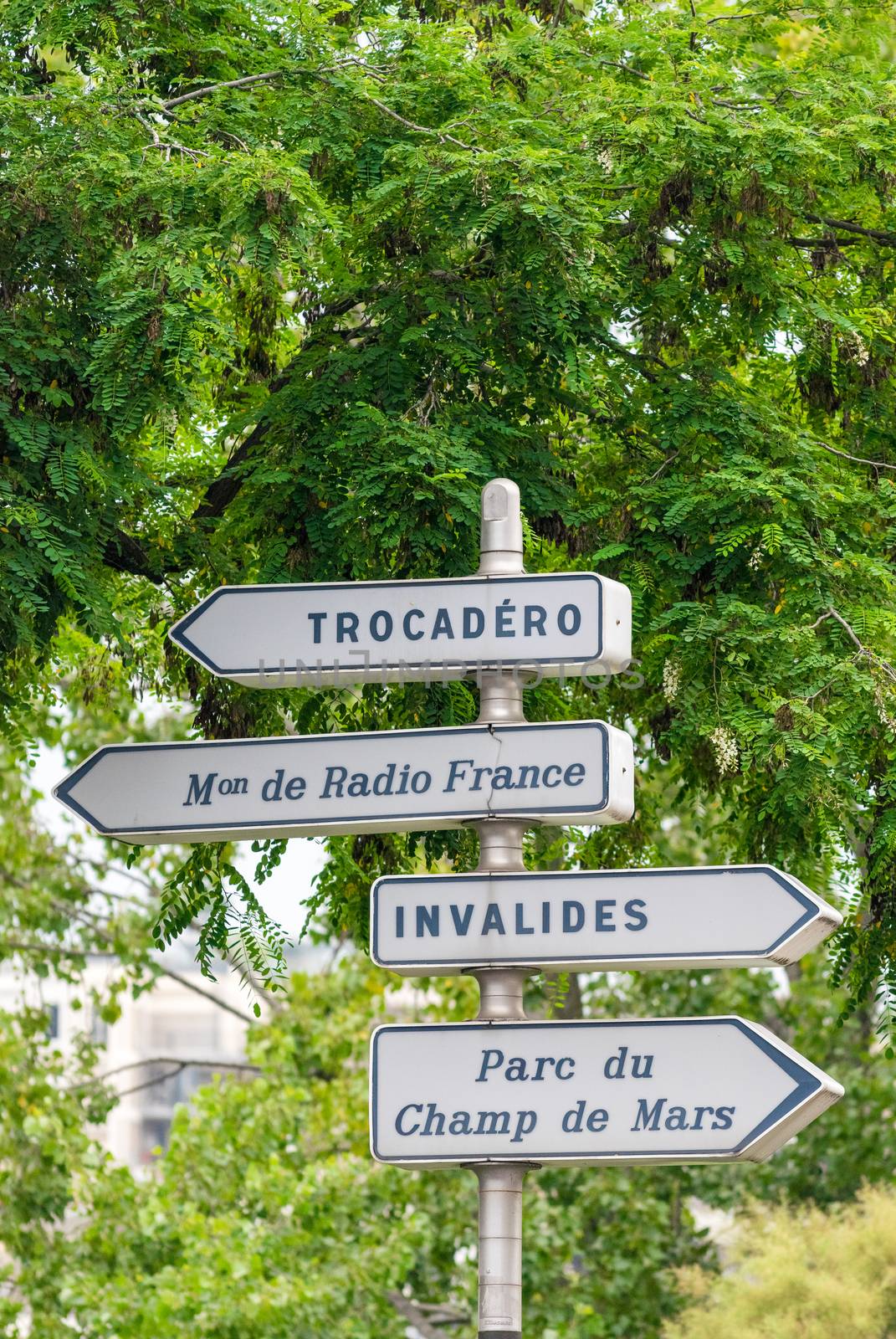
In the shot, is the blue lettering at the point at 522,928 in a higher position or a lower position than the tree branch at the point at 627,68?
lower

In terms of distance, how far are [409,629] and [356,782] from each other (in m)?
0.40

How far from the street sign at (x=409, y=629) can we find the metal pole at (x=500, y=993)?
9 centimetres

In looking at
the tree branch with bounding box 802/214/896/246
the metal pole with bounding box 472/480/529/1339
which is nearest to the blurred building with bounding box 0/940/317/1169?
the tree branch with bounding box 802/214/896/246

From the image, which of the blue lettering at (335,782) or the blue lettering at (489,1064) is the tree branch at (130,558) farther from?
the blue lettering at (489,1064)

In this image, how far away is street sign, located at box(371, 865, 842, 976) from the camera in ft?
14.1

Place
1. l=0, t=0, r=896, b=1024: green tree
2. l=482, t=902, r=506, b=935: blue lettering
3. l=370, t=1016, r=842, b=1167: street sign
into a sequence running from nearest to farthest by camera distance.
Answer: l=370, t=1016, r=842, b=1167: street sign, l=482, t=902, r=506, b=935: blue lettering, l=0, t=0, r=896, b=1024: green tree

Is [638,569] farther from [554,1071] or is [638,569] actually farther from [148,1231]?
[148,1231]

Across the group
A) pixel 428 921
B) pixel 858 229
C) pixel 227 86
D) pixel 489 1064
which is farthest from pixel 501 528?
pixel 858 229

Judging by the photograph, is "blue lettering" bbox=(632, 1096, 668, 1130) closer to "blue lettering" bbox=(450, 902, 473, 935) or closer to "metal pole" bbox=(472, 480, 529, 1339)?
"metal pole" bbox=(472, 480, 529, 1339)

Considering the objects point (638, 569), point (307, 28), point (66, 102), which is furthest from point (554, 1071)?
point (307, 28)

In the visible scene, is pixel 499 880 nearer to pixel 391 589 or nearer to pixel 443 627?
pixel 443 627

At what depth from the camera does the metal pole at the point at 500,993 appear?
169 inches

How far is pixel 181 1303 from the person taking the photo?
43.0 feet

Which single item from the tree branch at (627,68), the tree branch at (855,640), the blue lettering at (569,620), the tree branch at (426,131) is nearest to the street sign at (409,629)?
the blue lettering at (569,620)
